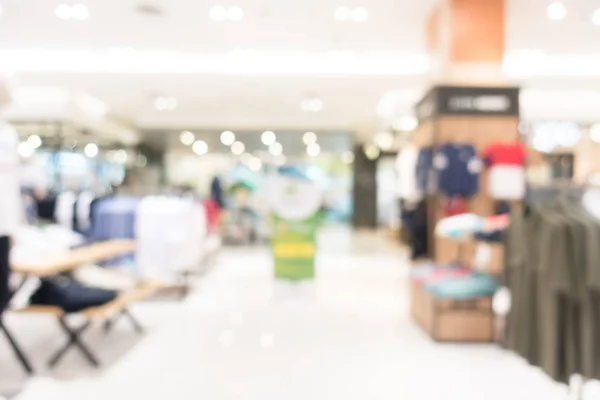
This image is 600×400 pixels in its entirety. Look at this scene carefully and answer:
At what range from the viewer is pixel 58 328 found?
5.70 m

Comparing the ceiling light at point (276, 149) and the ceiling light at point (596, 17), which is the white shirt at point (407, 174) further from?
the ceiling light at point (276, 149)

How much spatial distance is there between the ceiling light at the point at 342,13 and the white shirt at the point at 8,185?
4051 mm

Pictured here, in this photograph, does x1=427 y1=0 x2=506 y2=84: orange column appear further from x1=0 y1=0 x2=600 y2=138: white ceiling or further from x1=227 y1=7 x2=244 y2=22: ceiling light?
x1=227 y1=7 x2=244 y2=22: ceiling light

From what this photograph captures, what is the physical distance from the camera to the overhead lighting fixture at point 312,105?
12.6 metres

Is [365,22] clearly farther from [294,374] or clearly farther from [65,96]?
[65,96]

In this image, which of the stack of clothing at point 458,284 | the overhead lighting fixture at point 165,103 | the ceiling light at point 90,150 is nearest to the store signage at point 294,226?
the stack of clothing at point 458,284

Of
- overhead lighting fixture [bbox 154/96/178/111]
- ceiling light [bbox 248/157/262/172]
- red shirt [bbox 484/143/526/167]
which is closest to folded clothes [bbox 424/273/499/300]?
red shirt [bbox 484/143/526/167]

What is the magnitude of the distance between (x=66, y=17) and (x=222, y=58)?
9.02 feet

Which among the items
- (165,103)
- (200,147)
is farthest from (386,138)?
(165,103)

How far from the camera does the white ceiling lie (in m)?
6.78

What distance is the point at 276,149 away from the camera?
1769cm

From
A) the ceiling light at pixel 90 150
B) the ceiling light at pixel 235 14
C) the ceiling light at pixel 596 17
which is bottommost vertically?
the ceiling light at pixel 90 150

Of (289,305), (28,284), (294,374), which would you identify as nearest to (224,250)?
(28,284)

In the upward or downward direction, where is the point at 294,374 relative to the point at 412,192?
downward
